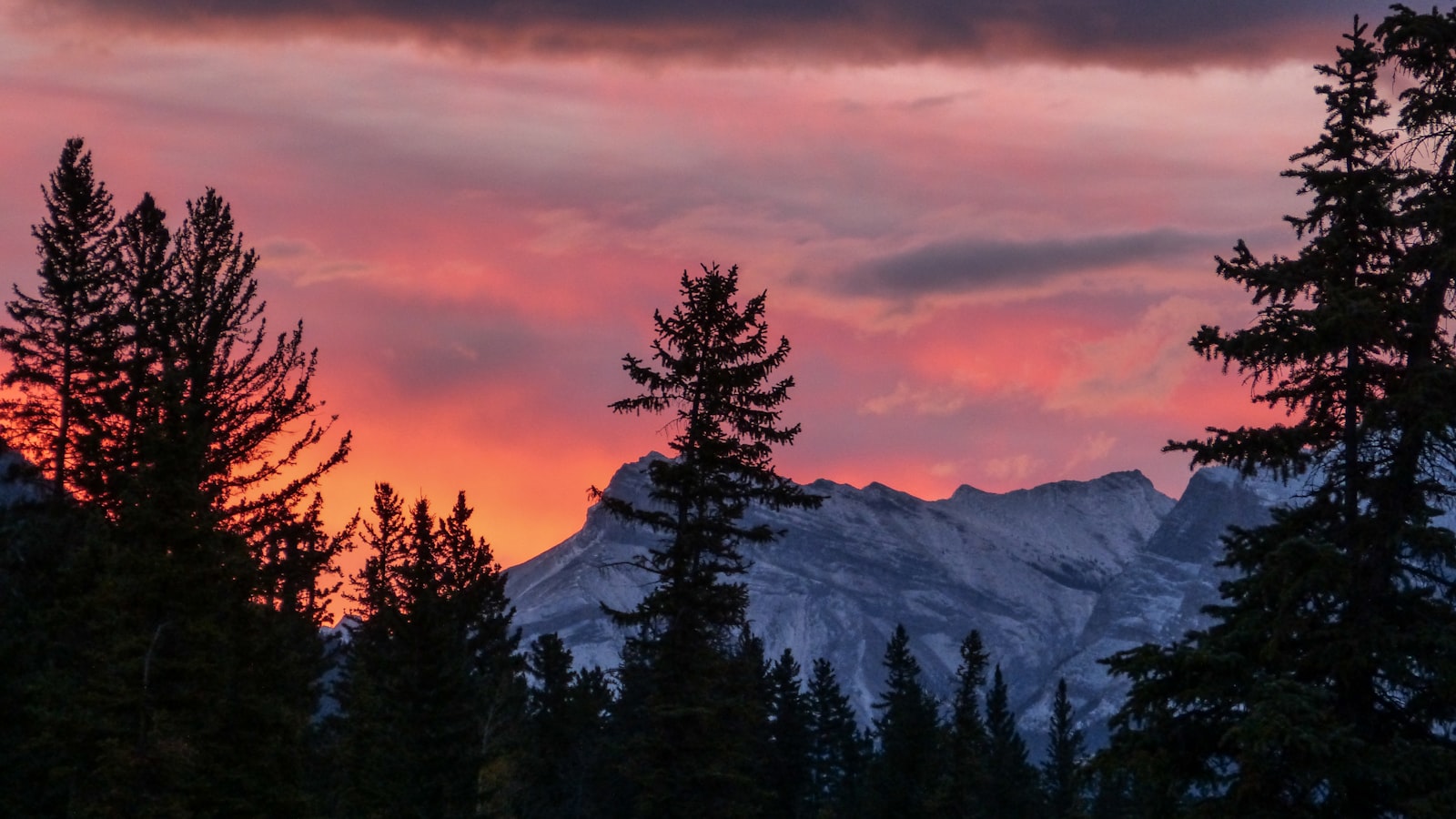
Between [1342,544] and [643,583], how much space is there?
22622 millimetres

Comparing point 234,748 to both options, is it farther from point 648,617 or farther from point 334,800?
point 334,800

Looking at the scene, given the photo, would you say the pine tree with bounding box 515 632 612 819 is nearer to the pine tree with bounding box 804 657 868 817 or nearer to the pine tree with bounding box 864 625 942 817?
the pine tree with bounding box 864 625 942 817

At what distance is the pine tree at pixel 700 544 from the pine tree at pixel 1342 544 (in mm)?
16841

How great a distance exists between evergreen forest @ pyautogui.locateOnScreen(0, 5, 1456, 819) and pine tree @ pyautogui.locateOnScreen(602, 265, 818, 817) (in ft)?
0.28

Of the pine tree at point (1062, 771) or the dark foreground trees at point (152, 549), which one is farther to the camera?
the pine tree at point (1062, 771)

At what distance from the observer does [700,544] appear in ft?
124

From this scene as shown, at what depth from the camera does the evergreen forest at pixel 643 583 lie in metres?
21.1

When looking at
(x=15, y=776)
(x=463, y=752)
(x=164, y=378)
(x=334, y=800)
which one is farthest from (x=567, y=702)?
(x=164, y=378)

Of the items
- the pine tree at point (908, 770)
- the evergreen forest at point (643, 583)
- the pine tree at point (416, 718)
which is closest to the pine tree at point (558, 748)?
the evergreen forest at point (643, 583)

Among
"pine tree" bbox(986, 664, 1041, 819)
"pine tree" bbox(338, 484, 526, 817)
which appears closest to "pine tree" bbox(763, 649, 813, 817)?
"pine tree" bbox(986, 664, 1041, 819)

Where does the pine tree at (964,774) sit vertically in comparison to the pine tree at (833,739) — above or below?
below

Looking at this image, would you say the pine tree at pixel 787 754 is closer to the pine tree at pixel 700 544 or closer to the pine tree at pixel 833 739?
the pine tree at pixel 833 739

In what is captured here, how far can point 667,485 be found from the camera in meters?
38.3

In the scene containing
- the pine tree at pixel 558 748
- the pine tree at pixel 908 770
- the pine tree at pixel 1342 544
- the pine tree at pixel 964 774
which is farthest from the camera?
the pine tree at pixel 908 770
